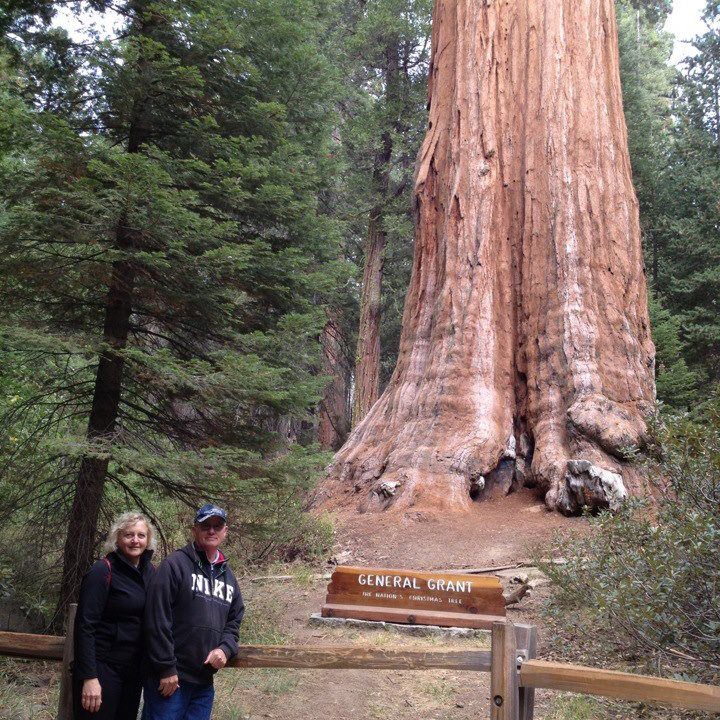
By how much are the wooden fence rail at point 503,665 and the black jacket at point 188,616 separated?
0.97 ft

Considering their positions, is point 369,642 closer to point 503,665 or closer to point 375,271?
point 503,665

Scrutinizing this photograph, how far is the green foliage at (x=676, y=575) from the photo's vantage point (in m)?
4.27

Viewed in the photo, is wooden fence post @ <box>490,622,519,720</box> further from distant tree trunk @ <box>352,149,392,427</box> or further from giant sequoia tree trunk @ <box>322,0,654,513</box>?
distant tree trunk @ <box>352,149,392,427</box>


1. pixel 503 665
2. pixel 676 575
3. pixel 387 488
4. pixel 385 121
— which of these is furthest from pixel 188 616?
pixel 385 121

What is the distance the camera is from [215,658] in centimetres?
355

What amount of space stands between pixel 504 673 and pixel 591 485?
669 centimetres

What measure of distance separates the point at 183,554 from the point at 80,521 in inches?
105

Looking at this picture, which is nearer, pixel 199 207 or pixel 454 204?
pixel 199 207

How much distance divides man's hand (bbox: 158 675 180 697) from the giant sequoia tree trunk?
6979 mm

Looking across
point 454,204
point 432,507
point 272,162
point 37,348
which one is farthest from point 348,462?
point 37,348

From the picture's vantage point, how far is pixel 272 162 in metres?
6.91

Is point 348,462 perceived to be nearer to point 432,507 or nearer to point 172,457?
point 432,507

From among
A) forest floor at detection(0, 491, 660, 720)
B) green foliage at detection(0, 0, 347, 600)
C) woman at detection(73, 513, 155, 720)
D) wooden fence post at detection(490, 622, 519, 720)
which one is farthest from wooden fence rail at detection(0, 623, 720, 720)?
green foliage at detection(0, 0, 347, 600)

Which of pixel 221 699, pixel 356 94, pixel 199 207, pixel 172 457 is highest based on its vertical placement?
pixel 356 94
